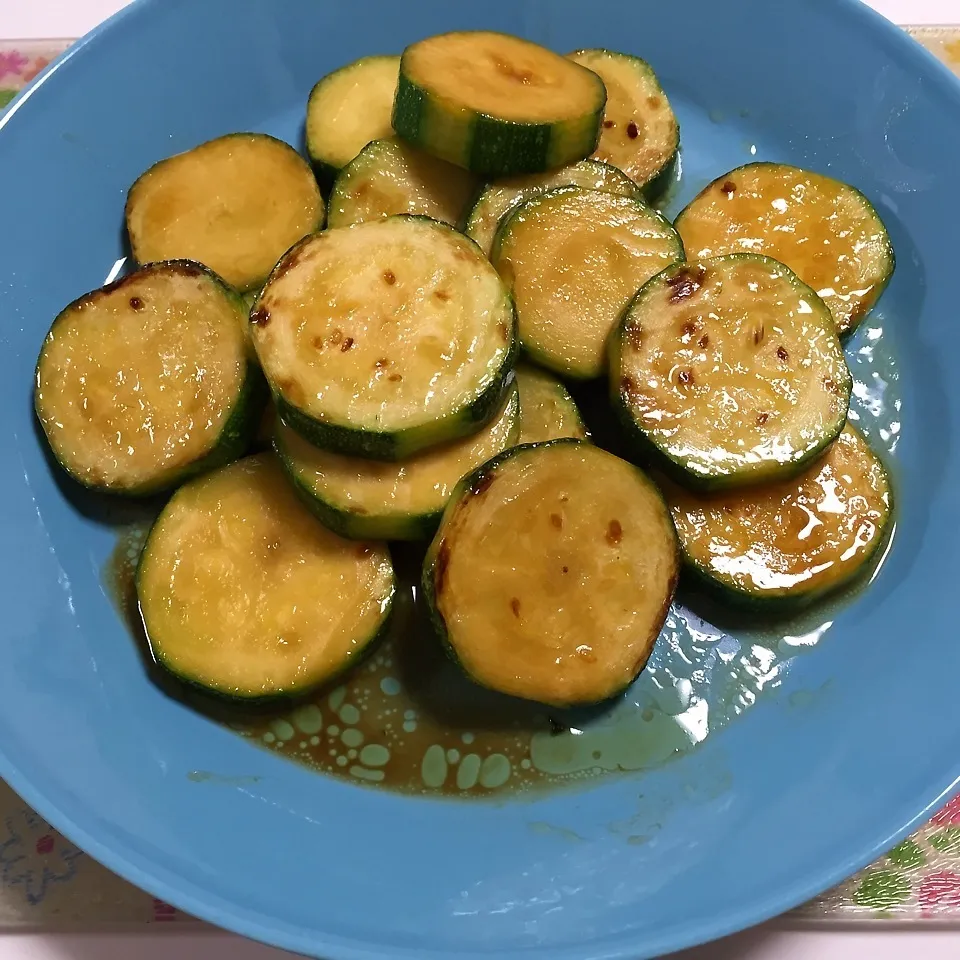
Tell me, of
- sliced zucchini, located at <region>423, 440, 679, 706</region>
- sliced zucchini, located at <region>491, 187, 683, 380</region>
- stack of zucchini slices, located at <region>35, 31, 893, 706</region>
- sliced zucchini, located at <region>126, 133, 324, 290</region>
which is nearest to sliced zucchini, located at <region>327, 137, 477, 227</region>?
stack of zucchini slices, located at <region>35, 31, 893, 706</region>

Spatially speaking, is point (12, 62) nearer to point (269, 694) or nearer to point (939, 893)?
point (269, 694)

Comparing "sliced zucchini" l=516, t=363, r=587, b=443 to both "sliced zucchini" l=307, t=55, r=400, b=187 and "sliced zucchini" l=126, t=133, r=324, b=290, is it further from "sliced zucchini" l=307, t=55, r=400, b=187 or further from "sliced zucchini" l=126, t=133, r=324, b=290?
"sliced zucchini" l=307, t=55, r=400, b=187

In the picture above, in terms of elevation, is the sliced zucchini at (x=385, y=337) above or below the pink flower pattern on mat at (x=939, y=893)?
above

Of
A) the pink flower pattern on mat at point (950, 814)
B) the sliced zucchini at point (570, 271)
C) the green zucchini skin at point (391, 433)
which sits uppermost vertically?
the sliced zucchini at point (570, 271)

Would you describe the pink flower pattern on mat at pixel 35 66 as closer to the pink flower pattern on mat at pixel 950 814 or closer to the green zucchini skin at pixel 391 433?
the green zucchini skin at pixel 391 433

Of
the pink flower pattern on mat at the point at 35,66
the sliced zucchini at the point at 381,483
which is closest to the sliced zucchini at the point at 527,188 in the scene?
the sliced zucchini at the point at 381,483

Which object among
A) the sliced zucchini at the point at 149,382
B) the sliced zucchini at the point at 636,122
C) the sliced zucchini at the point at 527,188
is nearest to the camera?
the sliced zucchini at the point at 149,382

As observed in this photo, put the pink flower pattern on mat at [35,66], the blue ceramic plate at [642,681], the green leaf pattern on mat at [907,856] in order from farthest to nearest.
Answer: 1. the pink flower pattern on mat at [35,66]
2. the green leaf pattern on mat at [907,856]
3. the blue ceramic plate at [642,681]

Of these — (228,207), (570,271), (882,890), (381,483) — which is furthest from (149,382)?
(882,890)
